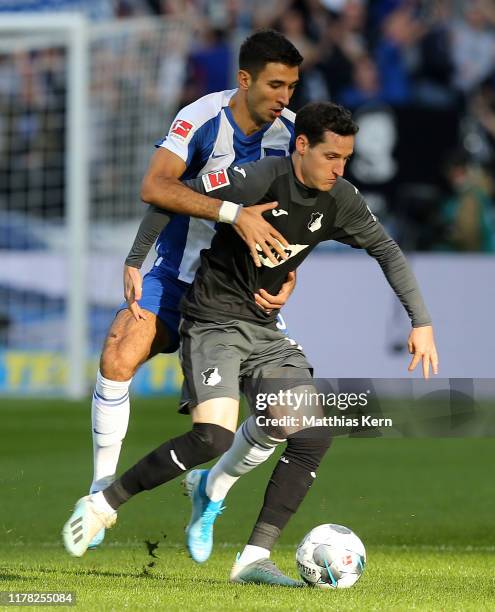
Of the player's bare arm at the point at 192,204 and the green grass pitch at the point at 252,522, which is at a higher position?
the player's bare arm at the point at 192,204

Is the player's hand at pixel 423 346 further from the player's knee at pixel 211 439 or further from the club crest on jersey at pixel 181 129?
the club crest on jersey at pixel 181 129

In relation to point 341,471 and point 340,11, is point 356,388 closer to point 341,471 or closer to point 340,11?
point 341,471

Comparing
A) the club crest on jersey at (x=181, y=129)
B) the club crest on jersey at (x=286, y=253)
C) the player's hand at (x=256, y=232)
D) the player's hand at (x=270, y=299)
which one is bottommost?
the player's hand at (x=270, y=299)

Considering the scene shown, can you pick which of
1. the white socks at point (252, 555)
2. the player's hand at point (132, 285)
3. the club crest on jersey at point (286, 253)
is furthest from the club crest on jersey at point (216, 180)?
the white socks at point (252, 555)

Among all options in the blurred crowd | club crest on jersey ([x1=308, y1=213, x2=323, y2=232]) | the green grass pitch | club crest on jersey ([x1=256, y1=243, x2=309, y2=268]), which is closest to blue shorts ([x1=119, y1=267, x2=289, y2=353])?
club crest on jersey ([x1=256, y1=243, x2=309, y2=268])

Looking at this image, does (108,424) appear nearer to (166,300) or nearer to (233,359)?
(166,300)

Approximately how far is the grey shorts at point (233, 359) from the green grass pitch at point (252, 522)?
766mm

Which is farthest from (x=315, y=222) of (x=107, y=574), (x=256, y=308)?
(x=107, y=574)

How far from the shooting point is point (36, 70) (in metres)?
15.9

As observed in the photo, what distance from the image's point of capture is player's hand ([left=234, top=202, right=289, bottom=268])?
513cm

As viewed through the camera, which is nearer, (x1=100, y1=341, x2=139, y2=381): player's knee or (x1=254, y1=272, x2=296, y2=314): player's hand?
(x1=254, y1=272, x2=296, y2=314): player's hand

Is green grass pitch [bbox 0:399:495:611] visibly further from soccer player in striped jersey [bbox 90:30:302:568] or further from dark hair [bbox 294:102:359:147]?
dark hair [bbox 294:102:359:147]

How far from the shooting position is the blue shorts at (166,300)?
5.84 meters

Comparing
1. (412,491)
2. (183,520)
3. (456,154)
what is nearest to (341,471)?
(412,491)
